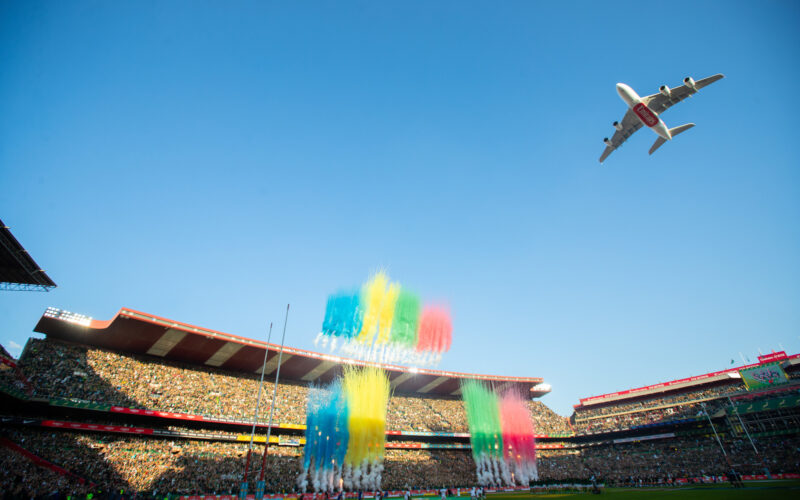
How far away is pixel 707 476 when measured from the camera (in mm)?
45500

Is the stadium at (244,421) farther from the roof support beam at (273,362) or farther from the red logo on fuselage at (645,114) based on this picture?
the red logo on fuselage at (645,114)

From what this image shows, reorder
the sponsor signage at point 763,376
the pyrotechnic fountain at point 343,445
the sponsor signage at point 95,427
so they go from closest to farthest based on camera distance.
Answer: the sponsor signage at point 95,427, the pyrotechnic fountain at point 343,445, the sponsor signage at point 763,376

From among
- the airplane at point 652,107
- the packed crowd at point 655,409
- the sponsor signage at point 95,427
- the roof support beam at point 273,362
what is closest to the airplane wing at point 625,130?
the airplane at point 652,107

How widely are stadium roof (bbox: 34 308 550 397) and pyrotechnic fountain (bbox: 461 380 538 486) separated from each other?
450 inches

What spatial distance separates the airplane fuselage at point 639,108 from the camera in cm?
3008

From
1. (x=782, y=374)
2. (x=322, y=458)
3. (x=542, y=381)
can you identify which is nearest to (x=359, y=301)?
(x=322, y=458)

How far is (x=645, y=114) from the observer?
99.8ft

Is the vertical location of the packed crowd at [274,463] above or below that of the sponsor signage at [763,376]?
below

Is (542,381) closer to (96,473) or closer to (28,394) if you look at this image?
(96,473)

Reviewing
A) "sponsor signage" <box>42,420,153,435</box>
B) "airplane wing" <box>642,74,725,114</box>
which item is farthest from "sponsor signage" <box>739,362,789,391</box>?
"sponsor signage" <box>42,420,153,435</box>

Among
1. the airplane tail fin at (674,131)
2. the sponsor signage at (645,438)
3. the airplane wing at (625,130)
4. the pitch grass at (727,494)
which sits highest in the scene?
the airplane tail fin at (674,131)

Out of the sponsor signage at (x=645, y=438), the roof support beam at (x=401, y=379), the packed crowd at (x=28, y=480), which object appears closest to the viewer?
the packed crowd at (x=28, y=480)

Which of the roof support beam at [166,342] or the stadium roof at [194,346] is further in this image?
the roof support beam at [166,342]

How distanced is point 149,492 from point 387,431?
27845mm
